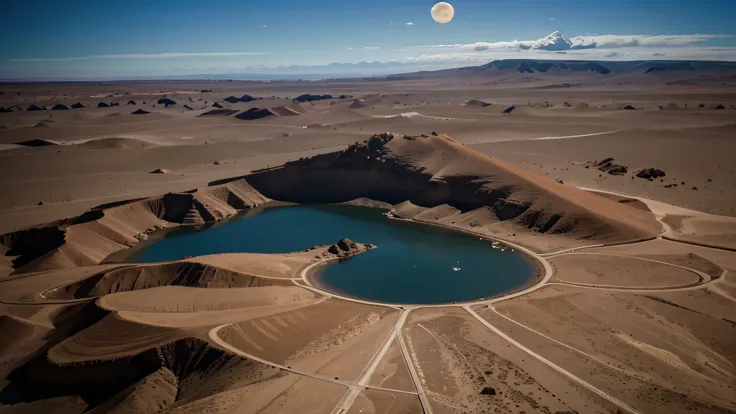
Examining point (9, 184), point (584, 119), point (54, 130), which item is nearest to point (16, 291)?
point (9, 184)

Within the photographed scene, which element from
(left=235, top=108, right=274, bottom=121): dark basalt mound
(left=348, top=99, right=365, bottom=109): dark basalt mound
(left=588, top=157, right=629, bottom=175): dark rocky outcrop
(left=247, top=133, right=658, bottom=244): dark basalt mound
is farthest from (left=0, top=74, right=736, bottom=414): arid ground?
(left=348, top=99, right=365, bottom=109): dark basalt mound

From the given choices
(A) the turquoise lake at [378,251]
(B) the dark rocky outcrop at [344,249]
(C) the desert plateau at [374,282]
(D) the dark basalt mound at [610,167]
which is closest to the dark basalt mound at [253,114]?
(C) the desert plateau at [374,282]

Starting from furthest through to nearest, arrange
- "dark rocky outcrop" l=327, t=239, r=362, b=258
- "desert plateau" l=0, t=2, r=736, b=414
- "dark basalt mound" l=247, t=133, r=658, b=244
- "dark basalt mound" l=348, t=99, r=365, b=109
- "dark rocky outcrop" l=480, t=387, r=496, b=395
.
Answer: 1. "dark basalt mound" l=348, t=99, r=365, b=109
2. "dark basalt mound" l=247, t=133, r=658, b=244
3. "dark rocky outcrop" l=327, t=239, r=362, b=258
4. "desert plateau" l=0, t=2, r=736, b=414
5. "dark rocky outcrop" l=480, t=387, r=496, b=395

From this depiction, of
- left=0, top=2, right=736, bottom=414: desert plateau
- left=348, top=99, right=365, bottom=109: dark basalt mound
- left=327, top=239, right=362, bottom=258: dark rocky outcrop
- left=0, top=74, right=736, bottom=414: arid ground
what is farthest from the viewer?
left=348, top=99, right=365, bottom=109: dark basalt mound

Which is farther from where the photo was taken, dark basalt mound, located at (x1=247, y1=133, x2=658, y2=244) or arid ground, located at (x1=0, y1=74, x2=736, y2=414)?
dark basalt mound, located at (x1=247, y1=133, x2=658, y2=244)

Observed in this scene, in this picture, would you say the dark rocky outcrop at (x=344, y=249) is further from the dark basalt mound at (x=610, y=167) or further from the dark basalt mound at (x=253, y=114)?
the dark basalt mound at (x=253, y=114)

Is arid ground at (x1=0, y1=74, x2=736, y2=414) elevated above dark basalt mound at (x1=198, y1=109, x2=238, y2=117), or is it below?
below

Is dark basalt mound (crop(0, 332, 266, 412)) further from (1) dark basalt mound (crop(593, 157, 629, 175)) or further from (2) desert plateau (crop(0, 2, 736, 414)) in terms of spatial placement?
(1) dark basalt mound (crop(593, 157, 629, 175))

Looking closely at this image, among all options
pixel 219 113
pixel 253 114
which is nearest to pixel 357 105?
pixel 253 114
